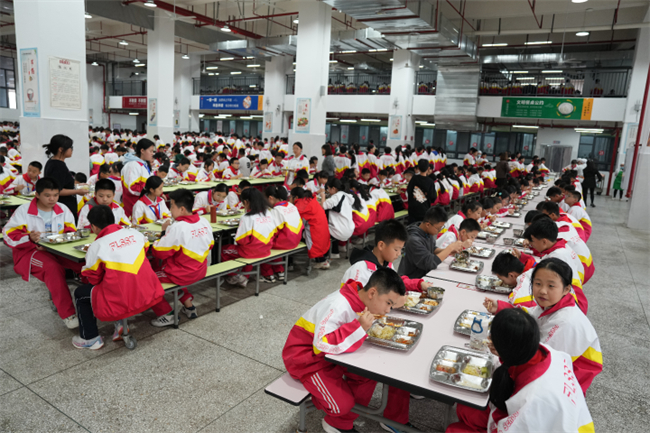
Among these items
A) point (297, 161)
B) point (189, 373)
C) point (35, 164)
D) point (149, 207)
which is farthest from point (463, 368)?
point (297, 161)

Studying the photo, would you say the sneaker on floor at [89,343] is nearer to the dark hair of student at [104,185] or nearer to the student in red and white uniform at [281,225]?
the dark hair of student at [104,185]

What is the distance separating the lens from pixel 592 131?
642 inches

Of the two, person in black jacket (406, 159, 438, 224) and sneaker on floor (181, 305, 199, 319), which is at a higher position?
person in black jacket (406, 159, 438, 224)

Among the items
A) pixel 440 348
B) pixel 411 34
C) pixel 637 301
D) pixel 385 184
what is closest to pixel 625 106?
pixel 411 34

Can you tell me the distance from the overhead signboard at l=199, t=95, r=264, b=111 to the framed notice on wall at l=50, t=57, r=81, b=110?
13.4 meters

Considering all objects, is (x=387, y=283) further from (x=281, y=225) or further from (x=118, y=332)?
(x=281, y=225)

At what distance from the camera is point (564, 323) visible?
7.35ft

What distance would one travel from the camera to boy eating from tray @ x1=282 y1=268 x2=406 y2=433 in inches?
84.6

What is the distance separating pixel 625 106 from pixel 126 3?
51.9 feet

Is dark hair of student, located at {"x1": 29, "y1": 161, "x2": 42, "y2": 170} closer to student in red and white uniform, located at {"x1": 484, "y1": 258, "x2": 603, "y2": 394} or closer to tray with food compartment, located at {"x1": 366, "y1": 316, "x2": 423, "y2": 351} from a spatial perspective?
tray with food compartment, located at {"x1": 366, "y1": 316, "x2": 423, "y2": 351}

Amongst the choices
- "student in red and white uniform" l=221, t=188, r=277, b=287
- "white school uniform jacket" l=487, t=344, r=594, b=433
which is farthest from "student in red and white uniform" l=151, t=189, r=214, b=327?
"white school uniform jacket" l=487, t=344, r=594, b=433

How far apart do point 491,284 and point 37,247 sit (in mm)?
3918

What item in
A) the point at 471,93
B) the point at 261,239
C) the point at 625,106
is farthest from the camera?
the point at 471,93

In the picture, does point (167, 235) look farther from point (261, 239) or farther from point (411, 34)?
point (411, 34)
